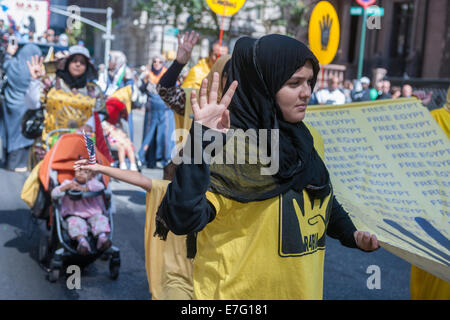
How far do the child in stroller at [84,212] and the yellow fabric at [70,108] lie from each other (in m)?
Result: 1.04

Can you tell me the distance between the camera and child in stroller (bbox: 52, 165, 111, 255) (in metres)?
5.15

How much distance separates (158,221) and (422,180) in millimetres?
1370

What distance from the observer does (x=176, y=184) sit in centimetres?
207

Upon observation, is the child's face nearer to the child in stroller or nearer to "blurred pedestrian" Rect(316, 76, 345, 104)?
the child in stroller

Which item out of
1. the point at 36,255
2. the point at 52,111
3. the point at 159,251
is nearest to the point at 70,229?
the point at 36,255

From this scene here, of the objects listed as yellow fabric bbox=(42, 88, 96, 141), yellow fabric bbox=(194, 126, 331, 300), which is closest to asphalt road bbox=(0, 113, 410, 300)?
yellow fabric bbox=(42, 88, 96, 141)

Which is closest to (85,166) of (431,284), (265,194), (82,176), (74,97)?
(265,194)

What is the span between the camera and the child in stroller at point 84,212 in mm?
5148

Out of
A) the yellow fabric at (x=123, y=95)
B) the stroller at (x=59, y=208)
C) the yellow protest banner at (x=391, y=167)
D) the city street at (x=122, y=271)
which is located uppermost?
the yellow protest banner at (x=391, y=167)

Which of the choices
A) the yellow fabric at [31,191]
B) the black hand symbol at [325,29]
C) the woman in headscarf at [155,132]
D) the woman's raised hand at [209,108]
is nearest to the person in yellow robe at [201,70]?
the black hand symbol at [325,29]

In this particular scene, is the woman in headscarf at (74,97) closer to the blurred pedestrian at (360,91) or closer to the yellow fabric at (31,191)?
the yellow fabric at (31,191)

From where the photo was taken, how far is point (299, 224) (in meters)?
2.37

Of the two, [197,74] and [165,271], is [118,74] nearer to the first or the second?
[197,74]
